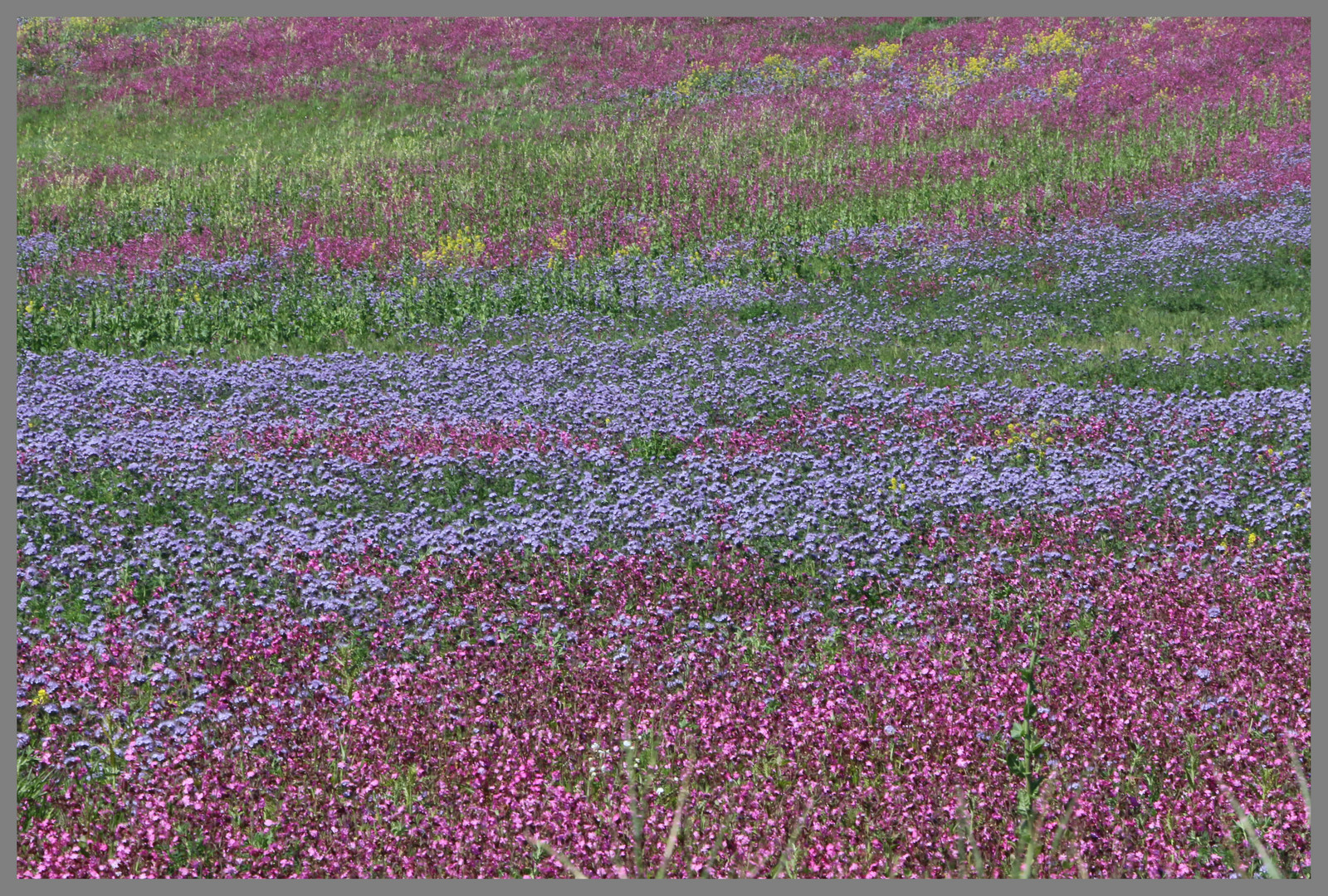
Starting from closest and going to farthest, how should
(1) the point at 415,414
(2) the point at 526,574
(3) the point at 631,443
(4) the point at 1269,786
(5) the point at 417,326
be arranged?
(4) the point at 1269,786, (2) the point at 526,574, (3) the point at 631,443, (1) the point at 415,414, (5) the point at 417,326

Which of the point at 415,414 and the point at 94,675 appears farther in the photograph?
the point at 415,414

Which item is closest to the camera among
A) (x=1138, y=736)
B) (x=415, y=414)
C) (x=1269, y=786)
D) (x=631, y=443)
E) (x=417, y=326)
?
(x=1269, y=786)

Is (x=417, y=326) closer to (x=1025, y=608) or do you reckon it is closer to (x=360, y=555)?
(x=360, y=555)

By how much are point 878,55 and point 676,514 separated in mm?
24370

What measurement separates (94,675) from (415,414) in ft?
14.9

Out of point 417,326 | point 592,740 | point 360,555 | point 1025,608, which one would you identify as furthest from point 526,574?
point 417,326

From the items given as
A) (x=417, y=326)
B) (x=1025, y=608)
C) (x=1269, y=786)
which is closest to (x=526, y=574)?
(x=1025, y=608)

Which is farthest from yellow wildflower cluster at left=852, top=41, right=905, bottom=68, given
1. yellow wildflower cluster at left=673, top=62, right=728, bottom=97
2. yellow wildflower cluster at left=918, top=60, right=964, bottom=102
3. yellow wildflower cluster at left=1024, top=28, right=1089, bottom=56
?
yellow wildflower cluster at left=673, top=62, right=728, bottom=97

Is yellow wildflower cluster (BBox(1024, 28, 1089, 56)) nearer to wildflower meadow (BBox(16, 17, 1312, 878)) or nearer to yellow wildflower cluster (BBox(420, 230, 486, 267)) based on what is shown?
wildflower meadow (BBox(16, 17, 1312, 878))

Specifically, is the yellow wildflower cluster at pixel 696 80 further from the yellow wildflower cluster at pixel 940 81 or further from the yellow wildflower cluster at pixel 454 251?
the yellow wildflower cluster at pixel 454 251

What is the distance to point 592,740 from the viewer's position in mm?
5086

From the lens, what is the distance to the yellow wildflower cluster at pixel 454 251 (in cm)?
1611

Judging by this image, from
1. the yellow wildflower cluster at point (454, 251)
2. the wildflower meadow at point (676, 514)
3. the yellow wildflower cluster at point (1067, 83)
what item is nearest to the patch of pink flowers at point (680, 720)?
the wildflower meadow at point (676, 514)

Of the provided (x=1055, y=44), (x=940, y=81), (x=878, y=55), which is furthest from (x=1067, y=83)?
(x=878, y=55)
